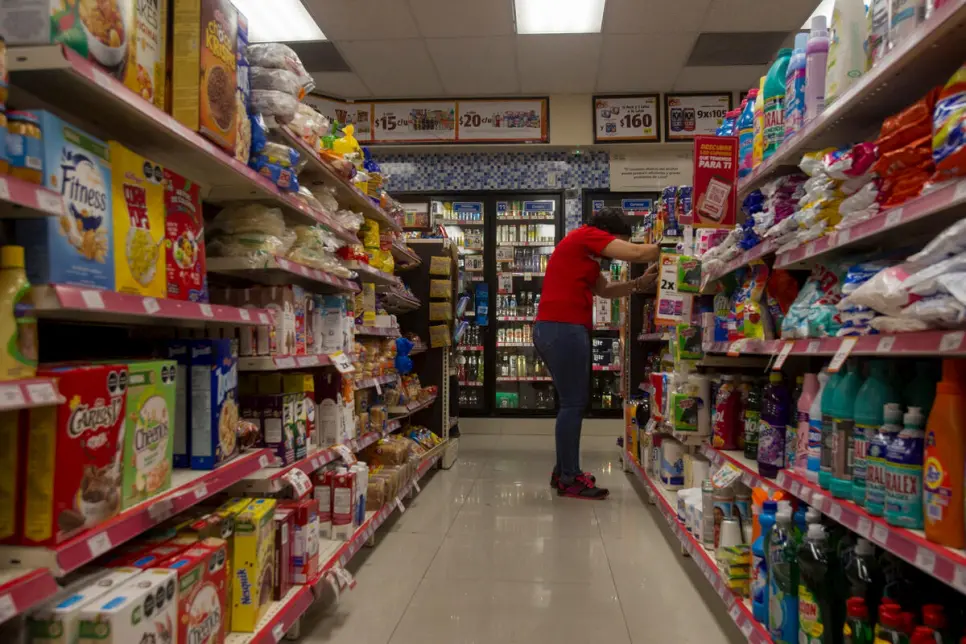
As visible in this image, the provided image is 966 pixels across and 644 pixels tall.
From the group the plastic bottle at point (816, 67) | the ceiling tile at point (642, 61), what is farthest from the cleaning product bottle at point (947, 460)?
the ceiling tile at point (642, 61)

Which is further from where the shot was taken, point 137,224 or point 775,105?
point 775,105

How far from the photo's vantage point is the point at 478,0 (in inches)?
203

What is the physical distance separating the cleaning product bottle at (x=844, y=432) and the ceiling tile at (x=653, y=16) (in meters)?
4.42

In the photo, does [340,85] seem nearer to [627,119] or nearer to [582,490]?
[627,119]

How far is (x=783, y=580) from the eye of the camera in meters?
1.79

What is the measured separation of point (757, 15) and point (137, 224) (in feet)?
18.1

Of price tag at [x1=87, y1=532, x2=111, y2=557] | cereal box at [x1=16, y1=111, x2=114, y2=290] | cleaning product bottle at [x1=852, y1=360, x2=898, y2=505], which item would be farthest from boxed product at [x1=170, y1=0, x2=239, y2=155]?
cleaning product bottle at [x1=852, y1=360, x2=898, y2=505]

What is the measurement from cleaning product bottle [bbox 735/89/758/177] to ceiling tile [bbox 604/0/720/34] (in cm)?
275

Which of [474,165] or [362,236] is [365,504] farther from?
[474,165]

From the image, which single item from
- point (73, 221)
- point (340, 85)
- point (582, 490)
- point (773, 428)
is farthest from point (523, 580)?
point (340, 85)

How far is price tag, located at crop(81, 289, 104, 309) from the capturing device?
1221mm

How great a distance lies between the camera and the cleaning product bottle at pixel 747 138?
283 centimetres

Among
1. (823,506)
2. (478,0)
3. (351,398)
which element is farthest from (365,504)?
(478,0)

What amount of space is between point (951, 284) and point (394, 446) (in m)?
3.12
